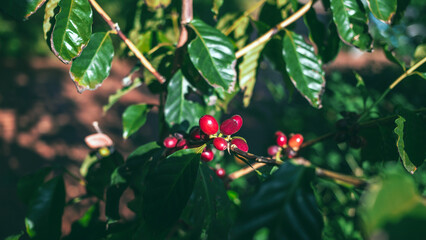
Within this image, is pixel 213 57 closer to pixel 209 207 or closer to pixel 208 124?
pixel 208 124

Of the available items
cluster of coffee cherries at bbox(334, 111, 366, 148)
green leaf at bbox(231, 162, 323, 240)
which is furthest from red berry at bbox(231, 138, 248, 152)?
cluster of coffee cherries at bbox(334, 111, 366, 148)

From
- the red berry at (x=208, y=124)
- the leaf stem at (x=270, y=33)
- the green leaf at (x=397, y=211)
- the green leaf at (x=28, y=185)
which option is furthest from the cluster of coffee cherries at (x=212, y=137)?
the green leaf at (x=28, y=185)

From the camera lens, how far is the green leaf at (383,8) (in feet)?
3.15

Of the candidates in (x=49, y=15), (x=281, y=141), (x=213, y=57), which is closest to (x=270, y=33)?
(x=213, y=57)

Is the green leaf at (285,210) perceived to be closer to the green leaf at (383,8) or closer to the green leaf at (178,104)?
the green leaf at (178,104)

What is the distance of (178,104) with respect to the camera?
3.55 feet

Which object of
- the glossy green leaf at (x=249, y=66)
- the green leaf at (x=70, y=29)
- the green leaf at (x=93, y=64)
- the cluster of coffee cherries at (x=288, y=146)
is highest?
the green leaf at (x=70, y=29)

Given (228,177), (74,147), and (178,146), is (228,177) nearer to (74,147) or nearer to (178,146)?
(178,146)

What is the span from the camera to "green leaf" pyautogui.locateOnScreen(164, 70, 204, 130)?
1.05 m

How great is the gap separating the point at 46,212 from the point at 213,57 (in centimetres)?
97

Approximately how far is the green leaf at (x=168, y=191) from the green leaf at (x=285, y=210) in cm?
29

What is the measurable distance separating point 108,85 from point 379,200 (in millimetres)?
6764

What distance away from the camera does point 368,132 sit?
3.93 feet

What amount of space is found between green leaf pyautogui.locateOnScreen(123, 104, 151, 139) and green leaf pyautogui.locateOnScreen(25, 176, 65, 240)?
1.28 ft
